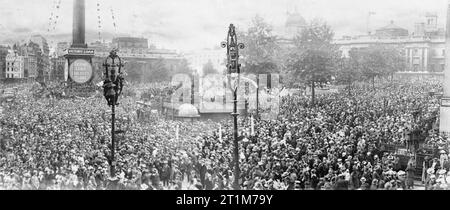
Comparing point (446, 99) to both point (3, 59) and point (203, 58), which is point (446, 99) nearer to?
point (203, 58)

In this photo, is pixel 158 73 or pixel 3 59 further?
pixel 158 73

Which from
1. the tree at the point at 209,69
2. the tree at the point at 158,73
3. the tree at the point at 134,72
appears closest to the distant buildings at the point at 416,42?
the tree at the point at 209,69

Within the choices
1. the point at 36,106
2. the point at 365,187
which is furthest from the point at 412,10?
the point at 36,106

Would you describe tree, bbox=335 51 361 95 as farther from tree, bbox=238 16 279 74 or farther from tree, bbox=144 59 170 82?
tree, bbox=144 59 170 82

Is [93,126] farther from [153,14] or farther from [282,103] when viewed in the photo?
[282,103]

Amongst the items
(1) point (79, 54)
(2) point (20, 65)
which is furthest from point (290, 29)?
(2) point (20, 65)
